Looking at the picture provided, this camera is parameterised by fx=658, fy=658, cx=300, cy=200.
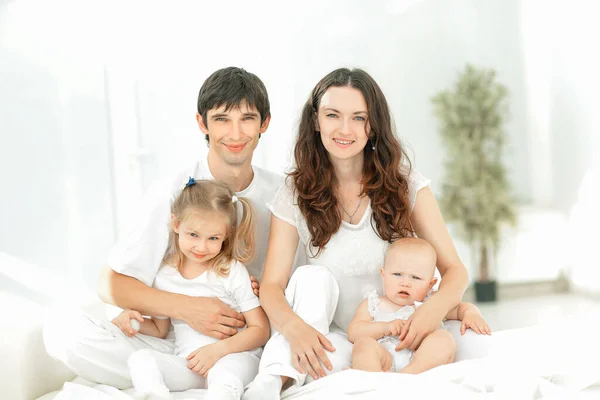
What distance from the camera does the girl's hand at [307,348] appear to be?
5.65 feet

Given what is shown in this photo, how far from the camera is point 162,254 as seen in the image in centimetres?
210

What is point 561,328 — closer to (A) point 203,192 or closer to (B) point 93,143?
(A) point 203,192

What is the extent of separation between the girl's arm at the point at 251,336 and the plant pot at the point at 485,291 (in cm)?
310

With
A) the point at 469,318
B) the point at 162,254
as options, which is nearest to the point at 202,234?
the point at 162,254

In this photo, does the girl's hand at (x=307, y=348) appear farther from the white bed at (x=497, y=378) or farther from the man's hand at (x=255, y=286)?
the man's hand at (x=255, y=286)

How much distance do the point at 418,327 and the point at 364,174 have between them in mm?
599

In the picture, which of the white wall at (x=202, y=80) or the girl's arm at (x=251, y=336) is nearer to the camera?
the girl's arm at (x=251, y=336)

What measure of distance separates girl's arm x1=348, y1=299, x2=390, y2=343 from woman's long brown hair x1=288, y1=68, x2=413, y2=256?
Answer: 26 centimetres

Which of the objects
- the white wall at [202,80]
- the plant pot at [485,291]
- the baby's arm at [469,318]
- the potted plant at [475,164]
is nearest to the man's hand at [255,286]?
the baby's arm at [469,318]

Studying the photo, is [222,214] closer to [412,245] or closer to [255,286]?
[255,286]

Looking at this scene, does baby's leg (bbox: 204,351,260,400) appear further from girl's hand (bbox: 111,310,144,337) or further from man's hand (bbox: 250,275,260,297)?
girl's hand (bbox: 111,310,144,337)

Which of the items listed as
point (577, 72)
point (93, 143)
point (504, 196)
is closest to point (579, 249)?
point (504, 196)

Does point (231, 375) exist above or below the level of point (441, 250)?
below

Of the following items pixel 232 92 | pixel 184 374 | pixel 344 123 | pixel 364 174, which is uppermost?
pixel 232 92
